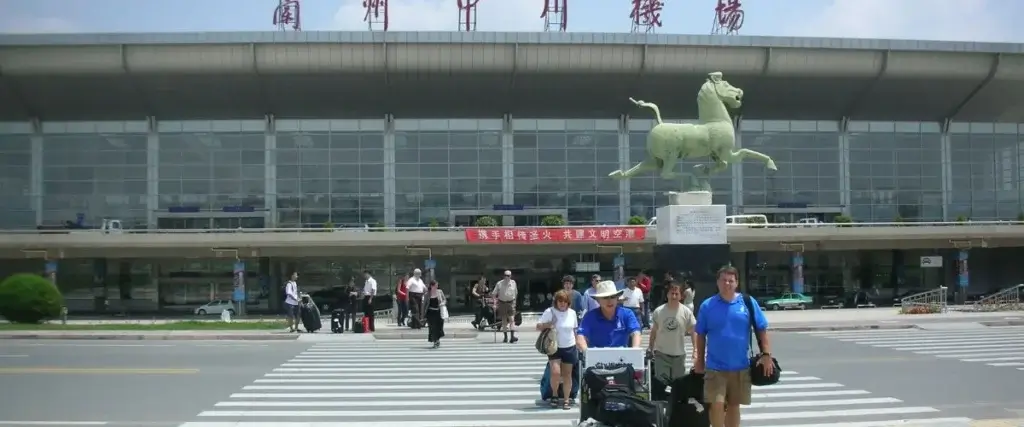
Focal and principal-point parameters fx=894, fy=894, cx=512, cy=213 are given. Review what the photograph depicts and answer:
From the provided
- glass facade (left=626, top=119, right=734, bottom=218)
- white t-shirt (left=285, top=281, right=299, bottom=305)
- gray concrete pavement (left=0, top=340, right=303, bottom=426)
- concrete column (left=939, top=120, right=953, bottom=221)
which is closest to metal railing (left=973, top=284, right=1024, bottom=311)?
concrete column (left=939, top=120, right=953, bottom=221)

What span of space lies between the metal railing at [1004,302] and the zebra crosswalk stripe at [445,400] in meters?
23.4

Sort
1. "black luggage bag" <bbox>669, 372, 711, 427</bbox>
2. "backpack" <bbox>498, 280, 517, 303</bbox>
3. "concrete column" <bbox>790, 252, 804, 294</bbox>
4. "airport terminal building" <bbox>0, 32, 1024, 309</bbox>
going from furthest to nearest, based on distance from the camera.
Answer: "airport terminal building" <bbox>0, 32, 1024, 309</bbox> → "concrete column" <bbox>790, 252, 804, 294</bbox> → "backpack" <bbox>498, 280, 517, 303</bbox> → "black luggage bag" <bbox>669, 372, 711, 427</bbox>

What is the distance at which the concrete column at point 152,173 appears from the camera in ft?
162

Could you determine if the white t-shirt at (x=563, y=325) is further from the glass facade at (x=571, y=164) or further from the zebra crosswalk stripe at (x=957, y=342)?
the glass facade at (x=571, y=164)

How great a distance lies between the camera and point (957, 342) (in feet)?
70.1

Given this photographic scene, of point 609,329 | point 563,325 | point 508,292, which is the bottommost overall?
point 508,292

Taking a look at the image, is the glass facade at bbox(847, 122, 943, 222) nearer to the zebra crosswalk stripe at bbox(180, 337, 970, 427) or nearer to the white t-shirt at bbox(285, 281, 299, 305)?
the white t-shirt at bbox(285, 281, 299, 305)

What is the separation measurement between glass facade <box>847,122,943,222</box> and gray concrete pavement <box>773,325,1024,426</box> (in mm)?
29341

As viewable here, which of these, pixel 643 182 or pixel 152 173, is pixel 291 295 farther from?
pixel 643 182

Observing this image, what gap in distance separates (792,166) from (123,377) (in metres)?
44.0

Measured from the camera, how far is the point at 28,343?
22219 millimetres

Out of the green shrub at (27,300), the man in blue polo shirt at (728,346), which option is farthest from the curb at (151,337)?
the man in blue polo shirt at (728,346)

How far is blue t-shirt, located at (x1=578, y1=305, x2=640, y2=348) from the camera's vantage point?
979 cm

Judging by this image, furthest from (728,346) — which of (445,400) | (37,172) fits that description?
(37,172)
